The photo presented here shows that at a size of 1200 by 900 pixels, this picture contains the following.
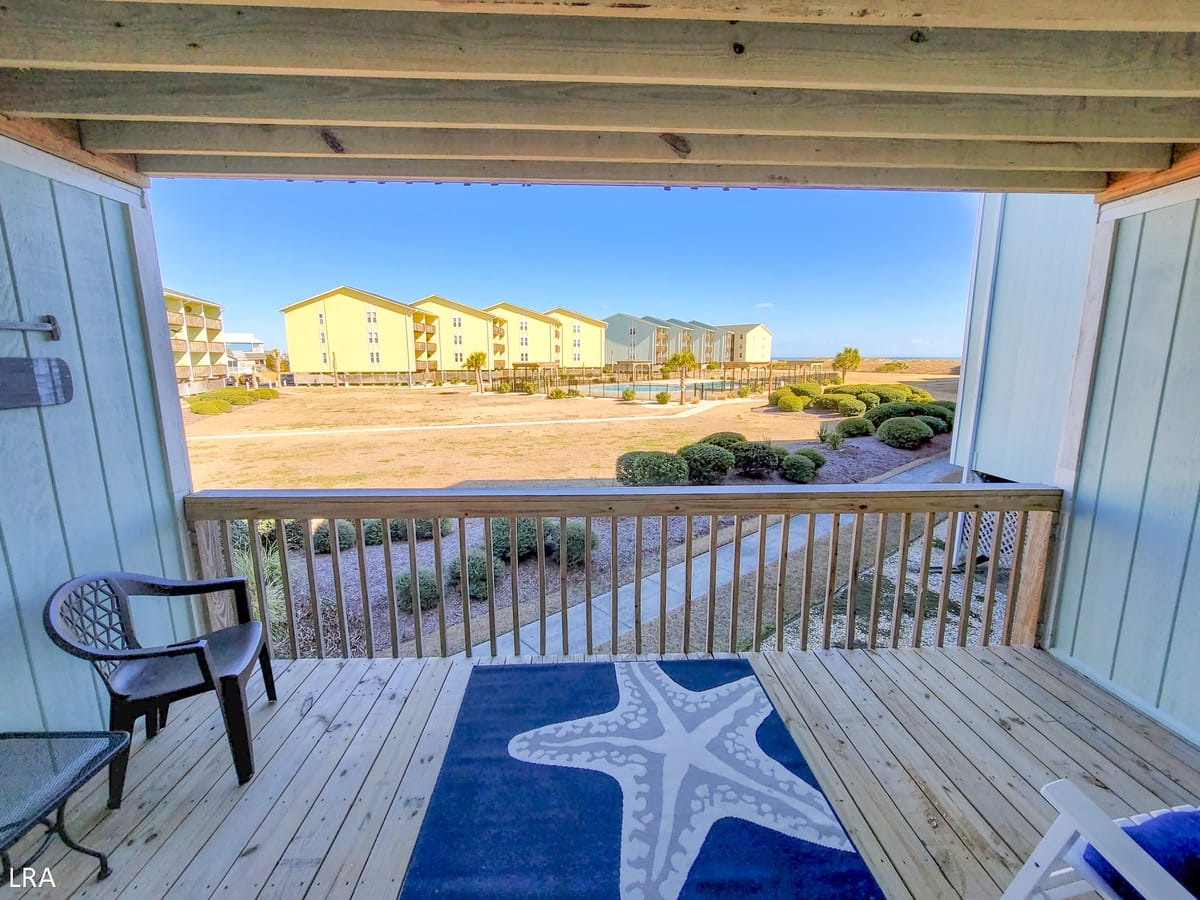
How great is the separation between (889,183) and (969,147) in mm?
282

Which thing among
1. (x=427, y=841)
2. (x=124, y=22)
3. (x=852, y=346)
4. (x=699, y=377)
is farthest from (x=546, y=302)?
(x=427, y=841)

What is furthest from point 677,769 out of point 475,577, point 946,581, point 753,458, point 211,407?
point 211,407

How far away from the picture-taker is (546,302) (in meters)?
9.59

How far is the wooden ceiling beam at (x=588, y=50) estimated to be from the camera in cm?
126

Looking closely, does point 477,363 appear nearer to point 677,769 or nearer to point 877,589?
point 877,589

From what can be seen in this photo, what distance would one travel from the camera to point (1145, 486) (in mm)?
2027

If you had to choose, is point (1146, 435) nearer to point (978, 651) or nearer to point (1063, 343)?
point (978, 651)

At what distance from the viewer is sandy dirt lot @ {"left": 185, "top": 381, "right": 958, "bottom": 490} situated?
674cm

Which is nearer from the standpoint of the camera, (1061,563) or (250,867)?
(250,867)

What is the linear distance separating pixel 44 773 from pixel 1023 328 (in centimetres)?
572

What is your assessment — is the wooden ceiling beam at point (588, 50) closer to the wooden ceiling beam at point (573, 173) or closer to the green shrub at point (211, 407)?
the wooden ceiling beam at point (573, 173)

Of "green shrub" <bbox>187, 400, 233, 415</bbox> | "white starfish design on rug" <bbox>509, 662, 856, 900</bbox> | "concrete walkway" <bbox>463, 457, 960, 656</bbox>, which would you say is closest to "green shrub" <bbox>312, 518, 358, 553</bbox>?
"green shrub" <bbox>187, 400, 233, 415</bbox>

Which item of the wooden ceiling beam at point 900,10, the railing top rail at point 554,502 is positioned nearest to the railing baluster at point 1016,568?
the railing top rail at point 554,502

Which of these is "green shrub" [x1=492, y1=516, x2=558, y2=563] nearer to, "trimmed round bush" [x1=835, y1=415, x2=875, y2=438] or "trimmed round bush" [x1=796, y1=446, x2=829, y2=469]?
"trimmed round bush" [x1=796, y1=446, x2=829, y2=469]
